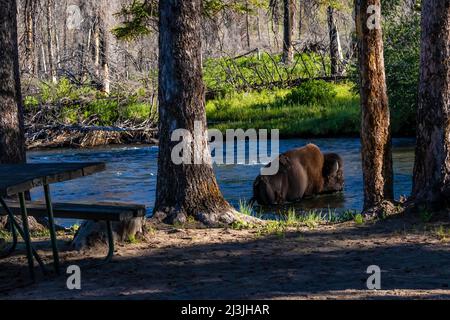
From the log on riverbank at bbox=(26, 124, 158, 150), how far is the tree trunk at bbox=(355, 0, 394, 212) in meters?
19.6

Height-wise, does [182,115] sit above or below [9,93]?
below

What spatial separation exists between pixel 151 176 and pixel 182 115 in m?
12.0

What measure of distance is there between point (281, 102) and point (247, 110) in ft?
4.65

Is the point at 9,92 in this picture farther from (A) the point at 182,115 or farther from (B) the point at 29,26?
(B) the point at 29,26

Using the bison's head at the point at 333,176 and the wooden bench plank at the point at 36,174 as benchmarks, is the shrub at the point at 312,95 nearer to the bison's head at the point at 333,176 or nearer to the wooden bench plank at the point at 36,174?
the bison's head at the point at 333,176

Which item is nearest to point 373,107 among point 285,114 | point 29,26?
point 285,114

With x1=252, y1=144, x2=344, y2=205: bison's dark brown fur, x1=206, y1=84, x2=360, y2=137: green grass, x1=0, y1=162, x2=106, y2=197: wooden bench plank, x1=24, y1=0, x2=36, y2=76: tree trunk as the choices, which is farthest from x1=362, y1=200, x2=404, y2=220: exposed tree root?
x1=206, y1=84, x2=360, y2=137: green grass

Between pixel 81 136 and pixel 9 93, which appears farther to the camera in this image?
pixel 81 136

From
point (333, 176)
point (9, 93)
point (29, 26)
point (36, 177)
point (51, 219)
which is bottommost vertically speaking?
point (333, 176)

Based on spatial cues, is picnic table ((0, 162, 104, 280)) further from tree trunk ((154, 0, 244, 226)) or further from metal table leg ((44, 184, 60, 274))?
tree trunk ((154, 0, 244, 226))

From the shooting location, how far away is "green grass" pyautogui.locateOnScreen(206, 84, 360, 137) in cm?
3048

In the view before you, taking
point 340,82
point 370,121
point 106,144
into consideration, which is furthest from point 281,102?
point 370,121

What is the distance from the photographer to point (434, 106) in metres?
10.8

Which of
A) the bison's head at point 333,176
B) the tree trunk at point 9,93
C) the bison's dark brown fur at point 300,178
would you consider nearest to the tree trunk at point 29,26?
the tree trunk at point 9,93
